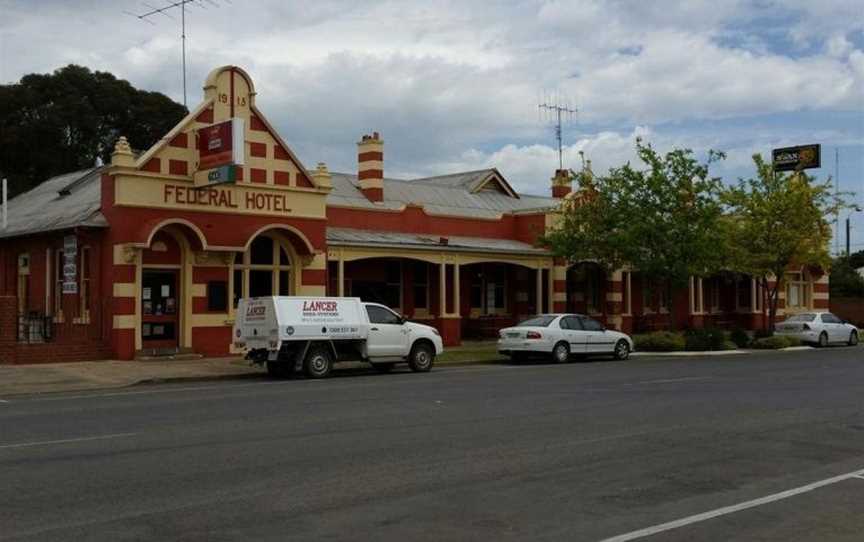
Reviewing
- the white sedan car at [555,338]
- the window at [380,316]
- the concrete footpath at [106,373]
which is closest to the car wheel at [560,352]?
the white sedan car at [555,338]

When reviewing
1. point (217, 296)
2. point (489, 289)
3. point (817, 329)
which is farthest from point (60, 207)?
point (817, 329)

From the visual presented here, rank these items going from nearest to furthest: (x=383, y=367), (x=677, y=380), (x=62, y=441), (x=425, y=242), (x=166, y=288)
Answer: (x=62, y=441) → (x=677, y=380) → (x=383, y=367) → (x=166, y=288) → (x=425, y=242)

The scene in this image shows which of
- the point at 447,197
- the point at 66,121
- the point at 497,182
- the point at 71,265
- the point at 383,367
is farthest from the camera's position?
the point at 66,121

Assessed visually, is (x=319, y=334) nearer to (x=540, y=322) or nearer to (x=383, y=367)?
(x=383, y=367)

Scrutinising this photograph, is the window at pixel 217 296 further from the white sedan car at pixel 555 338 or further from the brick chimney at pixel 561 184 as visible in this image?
the brick chimney at pixel 561 184

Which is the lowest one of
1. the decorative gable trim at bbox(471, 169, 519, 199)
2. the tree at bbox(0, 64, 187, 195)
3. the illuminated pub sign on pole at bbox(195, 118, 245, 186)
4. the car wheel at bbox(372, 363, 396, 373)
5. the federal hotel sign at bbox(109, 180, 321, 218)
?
the car wheel at bbox(372, 363, 396, 373)

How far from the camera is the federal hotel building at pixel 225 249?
2495 centimetres

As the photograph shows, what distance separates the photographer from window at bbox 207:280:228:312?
26.7 m

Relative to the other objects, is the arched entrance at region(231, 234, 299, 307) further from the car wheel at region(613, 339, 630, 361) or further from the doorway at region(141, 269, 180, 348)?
the car wheel at region(613, 339, 630, 361)

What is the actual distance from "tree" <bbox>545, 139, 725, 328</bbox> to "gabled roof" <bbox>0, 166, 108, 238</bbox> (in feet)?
51.9

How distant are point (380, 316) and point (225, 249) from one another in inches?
233

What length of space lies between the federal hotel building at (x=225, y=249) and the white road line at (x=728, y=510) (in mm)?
18303

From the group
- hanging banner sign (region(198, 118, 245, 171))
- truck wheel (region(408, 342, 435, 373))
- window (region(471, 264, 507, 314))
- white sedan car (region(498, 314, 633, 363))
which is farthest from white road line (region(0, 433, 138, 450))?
window (region(471, 264, 507, 314))

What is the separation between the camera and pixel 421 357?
23469 mm
